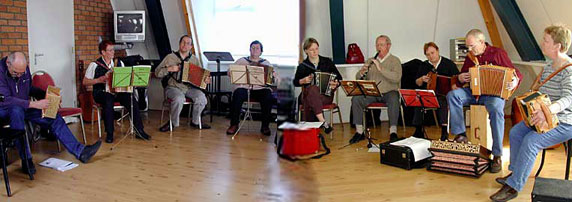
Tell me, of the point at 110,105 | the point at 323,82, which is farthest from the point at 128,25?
the point at 323,82

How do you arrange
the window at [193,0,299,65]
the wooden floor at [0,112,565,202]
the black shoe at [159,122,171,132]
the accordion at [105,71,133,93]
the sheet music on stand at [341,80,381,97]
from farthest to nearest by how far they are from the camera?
the black shoe at [159,122,171,132]
the accordion at [105,71,133,93]
the sheet music on stand at [341,80,381,97]
the wooden floor at [0,112,565,202]
the window at [193,0,299,65]

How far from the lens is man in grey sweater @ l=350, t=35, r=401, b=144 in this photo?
20.7 feet

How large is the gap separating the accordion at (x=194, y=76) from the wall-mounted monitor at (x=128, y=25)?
6.00 feet

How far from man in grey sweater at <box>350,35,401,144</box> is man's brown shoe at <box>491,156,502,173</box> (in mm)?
1576

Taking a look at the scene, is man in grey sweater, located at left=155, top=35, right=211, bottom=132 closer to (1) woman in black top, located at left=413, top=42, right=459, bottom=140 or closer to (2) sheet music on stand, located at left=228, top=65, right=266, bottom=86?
(2) sheet music on stand, located at left=228, top=65, right=266, bottom=86

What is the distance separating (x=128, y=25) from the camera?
825 centimetres

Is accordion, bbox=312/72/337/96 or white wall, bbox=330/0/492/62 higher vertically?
white wall, bbox=330/0/492/62

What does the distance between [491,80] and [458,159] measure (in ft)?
2.84

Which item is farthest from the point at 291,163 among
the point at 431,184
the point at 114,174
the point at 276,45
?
the point at 114,174

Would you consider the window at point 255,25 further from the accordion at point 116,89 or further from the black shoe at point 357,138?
the accordion at point 116,89

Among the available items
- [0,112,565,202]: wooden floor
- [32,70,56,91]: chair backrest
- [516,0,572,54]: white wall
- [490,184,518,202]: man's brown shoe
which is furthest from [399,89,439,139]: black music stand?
[32,70,56,91]: chair backrest

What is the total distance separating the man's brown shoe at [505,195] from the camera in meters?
3.99

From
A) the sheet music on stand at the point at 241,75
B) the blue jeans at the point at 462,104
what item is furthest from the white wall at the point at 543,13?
the sheet music on stand at the point at 241,75

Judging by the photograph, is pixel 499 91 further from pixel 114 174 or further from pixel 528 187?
pixel 114 174
